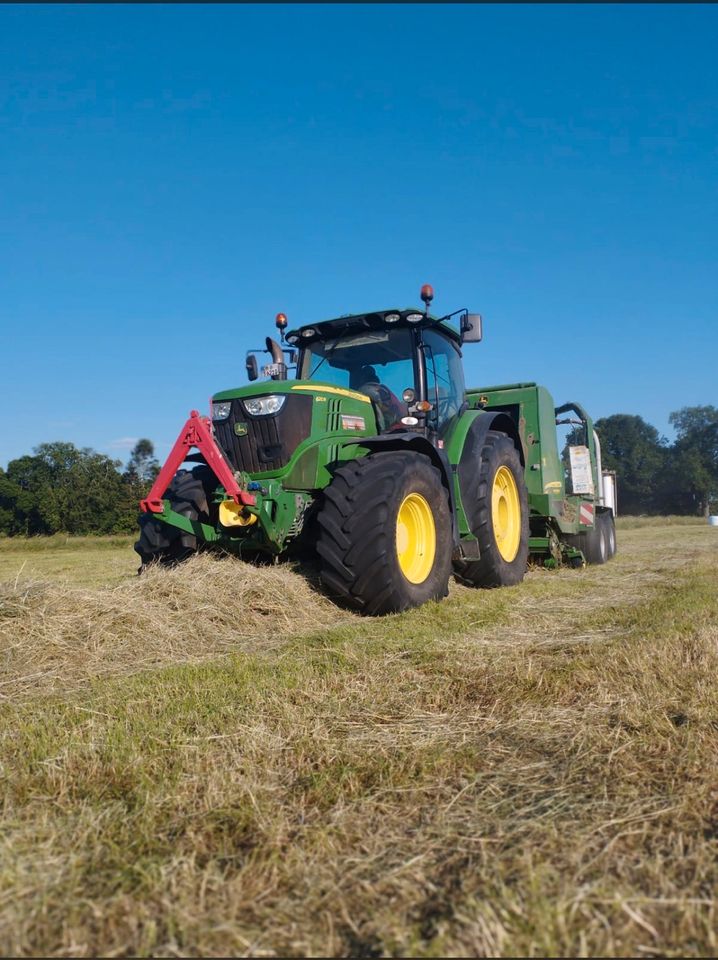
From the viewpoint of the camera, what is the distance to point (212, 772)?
8.01ft

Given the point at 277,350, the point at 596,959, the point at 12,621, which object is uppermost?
the point at 277,350

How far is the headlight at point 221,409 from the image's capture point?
6359 mm

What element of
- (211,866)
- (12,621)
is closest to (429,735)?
(211,866)

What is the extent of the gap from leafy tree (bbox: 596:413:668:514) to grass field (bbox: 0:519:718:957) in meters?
60.4

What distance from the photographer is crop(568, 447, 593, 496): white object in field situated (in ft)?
36.3

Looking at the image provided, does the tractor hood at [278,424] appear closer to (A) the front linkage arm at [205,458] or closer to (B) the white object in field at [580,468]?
(A) the front linkage arm at [205,458]

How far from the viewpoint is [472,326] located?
7410 millimetres

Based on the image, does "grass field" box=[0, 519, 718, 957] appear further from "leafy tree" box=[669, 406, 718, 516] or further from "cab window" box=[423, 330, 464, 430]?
"leafy tree" box=[669, 406, 718, 516]

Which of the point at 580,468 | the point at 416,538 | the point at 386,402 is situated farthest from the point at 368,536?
the point at 580,468

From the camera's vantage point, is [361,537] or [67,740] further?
[361,537]

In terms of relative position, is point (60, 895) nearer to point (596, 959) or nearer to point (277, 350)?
point (596, 959)

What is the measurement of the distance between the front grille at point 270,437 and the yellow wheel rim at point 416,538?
1043 mm

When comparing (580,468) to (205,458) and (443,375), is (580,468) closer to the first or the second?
(443,375)

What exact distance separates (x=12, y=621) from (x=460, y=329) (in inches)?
197
